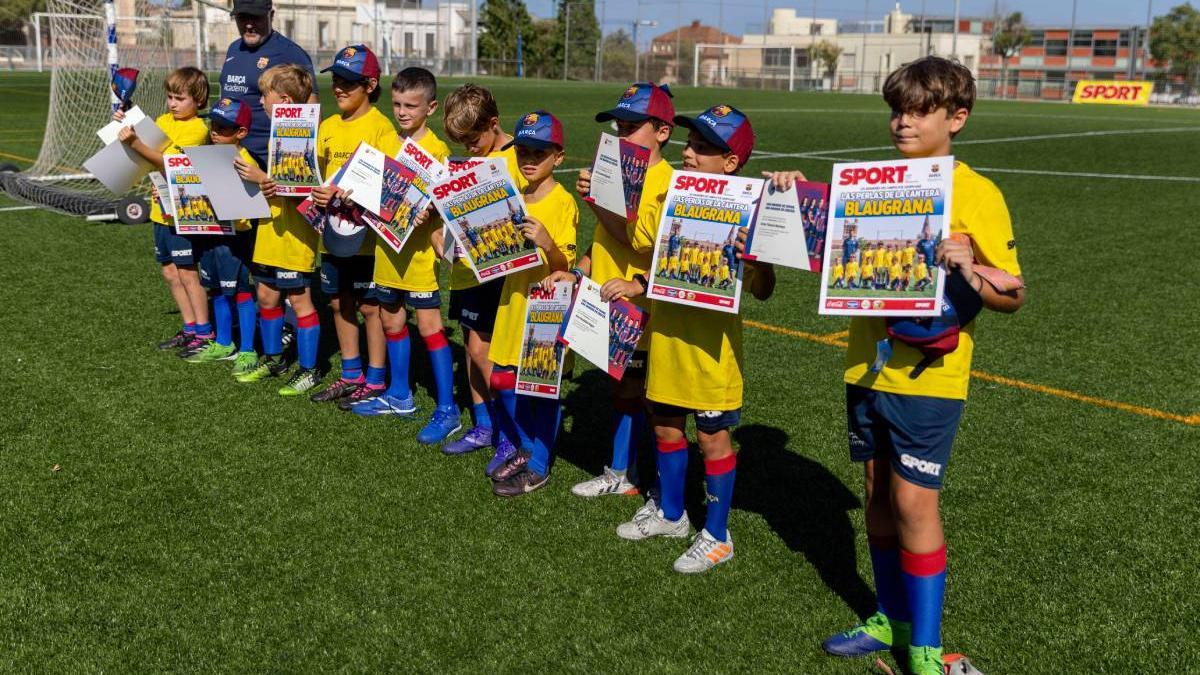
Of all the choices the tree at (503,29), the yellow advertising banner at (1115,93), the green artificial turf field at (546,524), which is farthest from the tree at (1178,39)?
the green artificial turf field at (546,524)

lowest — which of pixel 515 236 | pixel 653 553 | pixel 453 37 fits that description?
pixel 653 553

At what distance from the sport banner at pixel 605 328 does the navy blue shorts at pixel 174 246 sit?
3707mm

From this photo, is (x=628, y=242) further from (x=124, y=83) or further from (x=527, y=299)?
(x=124, y=83)

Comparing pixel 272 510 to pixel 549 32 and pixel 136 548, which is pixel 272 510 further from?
pixel 549 32

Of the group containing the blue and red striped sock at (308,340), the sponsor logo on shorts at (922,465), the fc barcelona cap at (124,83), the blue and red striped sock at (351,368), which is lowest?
the blue and red striped sock at (351,368)

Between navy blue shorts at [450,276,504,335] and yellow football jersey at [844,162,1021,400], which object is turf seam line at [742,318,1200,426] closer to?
navy blue shorts at [450,276,504,335]

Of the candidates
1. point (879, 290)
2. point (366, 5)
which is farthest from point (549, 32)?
point (879, 290)

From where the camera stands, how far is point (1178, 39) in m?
71.1

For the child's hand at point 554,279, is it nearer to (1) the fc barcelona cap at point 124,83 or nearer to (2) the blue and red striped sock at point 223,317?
(2) the blue and red striped sock at point 223,317

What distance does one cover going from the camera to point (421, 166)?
529cm

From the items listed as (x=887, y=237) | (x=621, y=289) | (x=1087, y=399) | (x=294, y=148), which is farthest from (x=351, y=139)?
(x=1087, y=399)

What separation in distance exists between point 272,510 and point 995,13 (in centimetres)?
9038

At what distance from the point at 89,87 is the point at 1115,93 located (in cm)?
5027

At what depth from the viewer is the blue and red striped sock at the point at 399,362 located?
19.8ft
